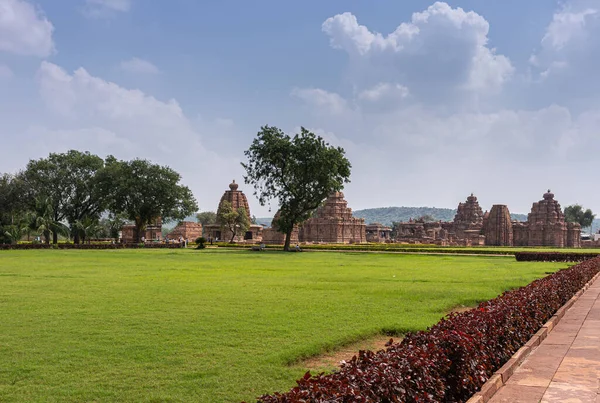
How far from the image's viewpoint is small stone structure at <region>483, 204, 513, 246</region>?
9406 centimetres

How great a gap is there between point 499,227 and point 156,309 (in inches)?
3579

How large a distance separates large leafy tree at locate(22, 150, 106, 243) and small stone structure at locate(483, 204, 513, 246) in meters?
66.7

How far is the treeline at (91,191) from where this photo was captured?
192ft

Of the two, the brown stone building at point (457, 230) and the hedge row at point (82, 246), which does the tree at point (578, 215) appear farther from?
the hedge row at point (82, 246)

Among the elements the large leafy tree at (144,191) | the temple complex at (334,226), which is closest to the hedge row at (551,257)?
the large leafy tree at (144,191)

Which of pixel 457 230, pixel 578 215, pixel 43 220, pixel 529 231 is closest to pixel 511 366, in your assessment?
pixel 43 220

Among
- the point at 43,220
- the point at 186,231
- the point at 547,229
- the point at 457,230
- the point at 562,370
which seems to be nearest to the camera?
the point at 562,370

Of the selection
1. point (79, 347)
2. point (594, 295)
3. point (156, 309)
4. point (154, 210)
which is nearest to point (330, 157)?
point (154, 210)

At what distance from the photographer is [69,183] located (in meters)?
60.9

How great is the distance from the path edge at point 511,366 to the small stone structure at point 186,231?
7090cm

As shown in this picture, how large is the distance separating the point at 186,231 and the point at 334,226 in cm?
2340

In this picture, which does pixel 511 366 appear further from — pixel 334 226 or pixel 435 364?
pixel 334 226

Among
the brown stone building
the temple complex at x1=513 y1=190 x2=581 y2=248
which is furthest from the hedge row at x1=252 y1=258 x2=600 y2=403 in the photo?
the temple complex at x1=513 y1=190 x2=581 y2=248

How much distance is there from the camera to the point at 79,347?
8.52m
